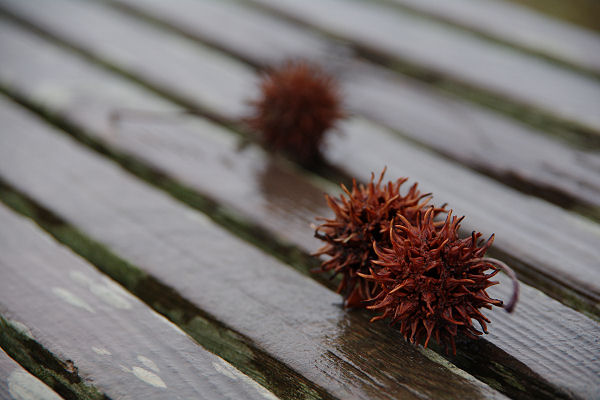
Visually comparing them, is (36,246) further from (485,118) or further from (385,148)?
(485,118)

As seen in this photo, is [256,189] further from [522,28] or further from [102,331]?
[522,28]

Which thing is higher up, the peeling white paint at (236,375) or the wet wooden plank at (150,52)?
the wet wooden plank at (150,52)

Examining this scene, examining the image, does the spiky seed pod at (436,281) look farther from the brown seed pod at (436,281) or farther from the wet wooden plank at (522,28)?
the wet wooden plank at (522,28)

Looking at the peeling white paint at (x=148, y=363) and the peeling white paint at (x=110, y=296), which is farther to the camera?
the peeling white paint at (x=110, y=296)

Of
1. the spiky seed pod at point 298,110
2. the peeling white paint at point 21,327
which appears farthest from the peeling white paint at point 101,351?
the spiky seed pod at point 298,110

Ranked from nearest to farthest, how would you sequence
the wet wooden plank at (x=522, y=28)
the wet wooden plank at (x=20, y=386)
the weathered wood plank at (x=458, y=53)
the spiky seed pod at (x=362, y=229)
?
1. the wet wooden plank at (x=20, y=386)
2. the spiky seed pod at (x=362, y=229)
3. the weathered wood plank at (x=458, y=53)
4. the wet wooden plank at (x=522, y=28)

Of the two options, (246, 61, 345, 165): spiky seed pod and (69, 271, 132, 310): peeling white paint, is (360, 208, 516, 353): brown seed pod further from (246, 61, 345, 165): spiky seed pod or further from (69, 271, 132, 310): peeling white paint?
(246, 61, 345, 165): spiky seed pod
